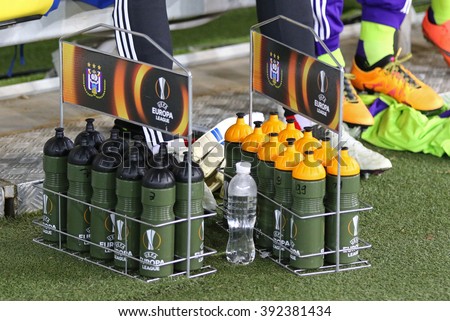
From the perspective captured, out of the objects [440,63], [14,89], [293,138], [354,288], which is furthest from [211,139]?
[440,63]

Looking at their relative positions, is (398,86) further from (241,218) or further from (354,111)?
(241,218)

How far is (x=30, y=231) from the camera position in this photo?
361 centimetres

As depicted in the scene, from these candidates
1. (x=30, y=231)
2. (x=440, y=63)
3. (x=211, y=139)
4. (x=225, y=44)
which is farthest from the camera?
(x=225, y=44)

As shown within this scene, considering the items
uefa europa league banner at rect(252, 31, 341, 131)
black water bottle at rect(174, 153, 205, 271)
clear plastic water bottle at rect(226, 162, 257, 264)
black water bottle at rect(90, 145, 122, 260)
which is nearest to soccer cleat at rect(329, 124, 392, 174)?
uefa europa league banner at rect(252, 31, 341, 131)

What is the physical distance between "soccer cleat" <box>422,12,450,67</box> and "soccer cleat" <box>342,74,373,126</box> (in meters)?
0.72

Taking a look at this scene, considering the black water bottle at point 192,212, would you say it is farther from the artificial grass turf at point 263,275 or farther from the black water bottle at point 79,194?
the black water bottle at point 79,194

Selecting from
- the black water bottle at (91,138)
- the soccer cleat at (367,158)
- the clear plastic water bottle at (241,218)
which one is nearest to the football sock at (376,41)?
the soccer cleat at (367,158)

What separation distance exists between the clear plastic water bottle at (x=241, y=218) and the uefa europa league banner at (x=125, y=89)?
33 centimetres

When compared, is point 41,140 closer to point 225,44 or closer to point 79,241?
point 79,241

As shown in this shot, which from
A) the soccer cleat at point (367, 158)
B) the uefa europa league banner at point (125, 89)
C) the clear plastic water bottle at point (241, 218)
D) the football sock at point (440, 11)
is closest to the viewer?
the uefa europa league banner at point (125, 89)

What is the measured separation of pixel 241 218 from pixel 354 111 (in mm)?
1160

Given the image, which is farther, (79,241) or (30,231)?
(30,231)

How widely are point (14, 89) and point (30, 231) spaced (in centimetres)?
140

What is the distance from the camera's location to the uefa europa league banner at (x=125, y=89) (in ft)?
10.2
